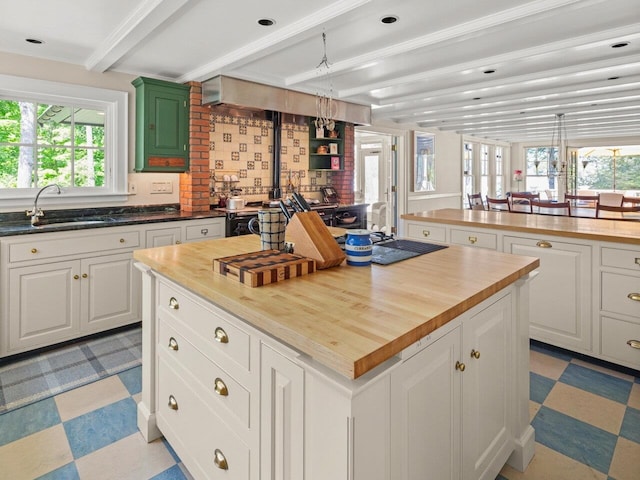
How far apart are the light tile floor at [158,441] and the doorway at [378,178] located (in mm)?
4753

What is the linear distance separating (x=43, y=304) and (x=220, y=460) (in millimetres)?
2292

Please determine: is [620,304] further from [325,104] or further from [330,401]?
[325,104]

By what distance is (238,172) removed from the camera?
4625mm

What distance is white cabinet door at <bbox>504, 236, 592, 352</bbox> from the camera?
2633 millimetres

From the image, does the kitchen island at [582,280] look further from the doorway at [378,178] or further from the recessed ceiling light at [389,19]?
the doorway at [378,178]

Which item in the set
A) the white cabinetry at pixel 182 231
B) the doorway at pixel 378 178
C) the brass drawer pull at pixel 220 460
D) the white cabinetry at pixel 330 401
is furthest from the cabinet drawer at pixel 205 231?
the doorway at pixel 378 178

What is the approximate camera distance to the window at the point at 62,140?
10.9 ft

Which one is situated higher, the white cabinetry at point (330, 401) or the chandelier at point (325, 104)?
the chandelier at point (325, 104)

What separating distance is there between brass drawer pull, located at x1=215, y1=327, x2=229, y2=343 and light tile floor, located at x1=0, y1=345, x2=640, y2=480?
800 millimetres

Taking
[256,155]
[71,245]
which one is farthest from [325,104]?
[71,245]

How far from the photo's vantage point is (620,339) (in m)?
2.51

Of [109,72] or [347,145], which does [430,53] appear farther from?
[109,72]

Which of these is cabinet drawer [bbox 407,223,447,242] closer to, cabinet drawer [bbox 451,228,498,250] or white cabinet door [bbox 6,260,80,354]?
cabinet drawer [bbox 451,228,498,250]

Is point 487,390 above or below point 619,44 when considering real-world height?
below
